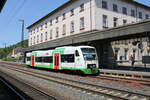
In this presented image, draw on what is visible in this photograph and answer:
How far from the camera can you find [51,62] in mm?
24875

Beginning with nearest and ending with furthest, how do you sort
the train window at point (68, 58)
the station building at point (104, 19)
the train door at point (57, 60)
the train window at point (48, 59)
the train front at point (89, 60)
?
the train front at point (89, 60)
the train window at point (68, 58)
the train door at point (57, 60)
the train window at point (48, 59)
the station building at point (104, 19)

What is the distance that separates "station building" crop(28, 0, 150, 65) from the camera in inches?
1176

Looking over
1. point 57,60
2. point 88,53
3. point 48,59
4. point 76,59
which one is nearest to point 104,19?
point 48,59

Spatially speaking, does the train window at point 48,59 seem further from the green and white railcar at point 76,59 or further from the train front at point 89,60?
the train front at point 89,60

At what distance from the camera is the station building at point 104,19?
29.9m

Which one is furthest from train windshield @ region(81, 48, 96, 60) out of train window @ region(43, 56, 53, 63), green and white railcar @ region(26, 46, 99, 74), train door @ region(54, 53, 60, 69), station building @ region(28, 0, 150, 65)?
station building @ region(28, 0, 150, 65)

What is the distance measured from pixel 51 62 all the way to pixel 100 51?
703 centimetres

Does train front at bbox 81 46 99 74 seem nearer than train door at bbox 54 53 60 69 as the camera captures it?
Yes

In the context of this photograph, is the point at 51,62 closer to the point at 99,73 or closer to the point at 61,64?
the point at 61,64

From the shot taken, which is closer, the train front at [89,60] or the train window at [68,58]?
the train front at [89,60]

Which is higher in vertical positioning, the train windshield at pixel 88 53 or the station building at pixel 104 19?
the station building at pixel 104 19

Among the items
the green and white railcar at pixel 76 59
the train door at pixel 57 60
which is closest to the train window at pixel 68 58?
the green and white railcar at pixel 76 59

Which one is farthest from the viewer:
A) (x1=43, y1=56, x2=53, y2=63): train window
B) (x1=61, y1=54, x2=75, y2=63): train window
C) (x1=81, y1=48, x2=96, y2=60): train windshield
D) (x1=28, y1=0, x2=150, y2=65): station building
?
(x1=28, y1=0, x2=150, y2=65): station building

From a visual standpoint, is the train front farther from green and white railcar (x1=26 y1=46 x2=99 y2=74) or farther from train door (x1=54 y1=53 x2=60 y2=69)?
train door (x1=54 y1=53 x2=60 y2=69)
